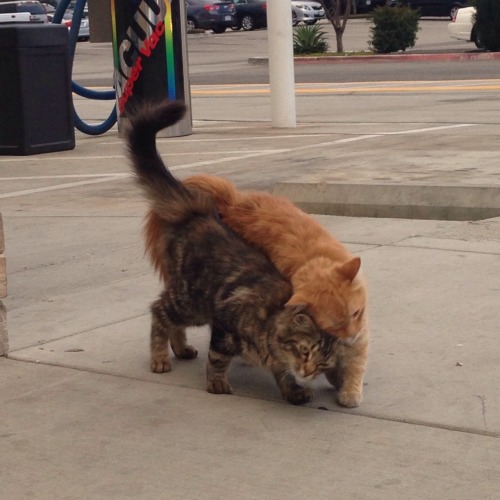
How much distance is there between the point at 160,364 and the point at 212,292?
1.78 ft

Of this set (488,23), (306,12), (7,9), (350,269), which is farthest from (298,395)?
(306,12)

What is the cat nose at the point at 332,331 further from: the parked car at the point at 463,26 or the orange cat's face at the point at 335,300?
the parked car at the point at 463,26

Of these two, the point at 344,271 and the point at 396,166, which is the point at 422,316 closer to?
the point at 344,271

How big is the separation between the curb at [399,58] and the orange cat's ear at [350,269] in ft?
76.8

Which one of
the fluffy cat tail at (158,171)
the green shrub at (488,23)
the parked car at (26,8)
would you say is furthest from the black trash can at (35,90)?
the parked car at (26,8)

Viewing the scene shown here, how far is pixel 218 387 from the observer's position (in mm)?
4594

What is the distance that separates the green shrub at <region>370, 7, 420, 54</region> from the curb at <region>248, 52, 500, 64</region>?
161 cm

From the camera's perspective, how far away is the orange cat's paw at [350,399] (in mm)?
4344

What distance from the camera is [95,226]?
8195mm

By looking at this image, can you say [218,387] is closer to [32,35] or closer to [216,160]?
[216,160]

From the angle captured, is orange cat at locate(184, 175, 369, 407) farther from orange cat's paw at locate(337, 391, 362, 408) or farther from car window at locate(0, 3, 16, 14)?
car window at locate(0, 3, 16, 14)

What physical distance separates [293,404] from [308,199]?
4047 mm

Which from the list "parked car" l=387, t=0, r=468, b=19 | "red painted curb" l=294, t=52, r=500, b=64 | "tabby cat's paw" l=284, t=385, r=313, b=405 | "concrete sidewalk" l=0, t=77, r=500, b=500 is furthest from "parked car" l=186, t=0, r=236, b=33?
"tabby cat's paw" l=284, t=385, r=313, b=405

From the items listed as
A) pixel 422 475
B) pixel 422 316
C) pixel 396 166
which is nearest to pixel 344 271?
pixel 422 475
